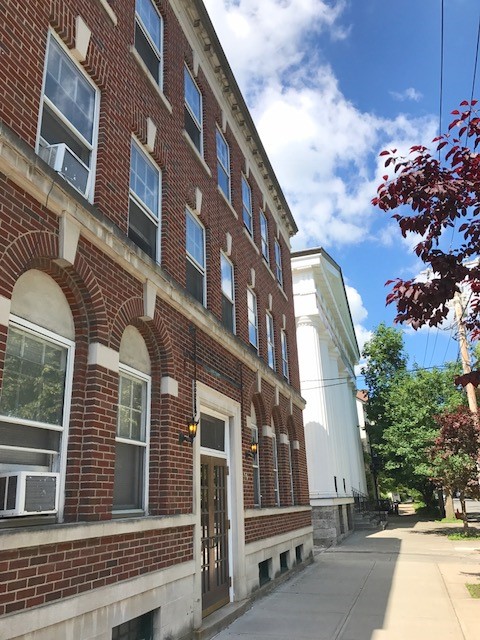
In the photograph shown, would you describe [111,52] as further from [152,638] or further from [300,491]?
[300,491]

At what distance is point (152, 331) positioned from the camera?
6863 millimetres

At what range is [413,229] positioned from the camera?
5.34 meters

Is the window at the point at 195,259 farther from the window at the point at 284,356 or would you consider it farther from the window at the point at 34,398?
the window at the point at 284,356

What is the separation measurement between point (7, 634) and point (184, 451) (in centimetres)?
364

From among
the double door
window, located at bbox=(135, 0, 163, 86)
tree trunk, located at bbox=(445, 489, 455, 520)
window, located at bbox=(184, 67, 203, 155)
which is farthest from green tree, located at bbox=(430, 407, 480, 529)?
window, located at bbox=(135, 0, 163, 86)

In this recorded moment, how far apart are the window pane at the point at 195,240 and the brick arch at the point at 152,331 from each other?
2.45 m

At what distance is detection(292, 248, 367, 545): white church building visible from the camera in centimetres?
2044

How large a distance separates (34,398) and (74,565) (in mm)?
1524

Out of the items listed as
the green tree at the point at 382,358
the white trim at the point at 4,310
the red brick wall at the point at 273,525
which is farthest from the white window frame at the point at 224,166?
the green tree at the point at 382,358

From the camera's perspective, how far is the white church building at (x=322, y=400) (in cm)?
2044

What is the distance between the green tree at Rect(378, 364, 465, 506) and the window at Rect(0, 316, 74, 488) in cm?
2286

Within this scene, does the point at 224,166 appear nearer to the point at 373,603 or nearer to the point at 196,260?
the point at 196,260

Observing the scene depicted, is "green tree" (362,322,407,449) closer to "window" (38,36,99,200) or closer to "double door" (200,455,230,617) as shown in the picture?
"double door" (200,455,230,617)

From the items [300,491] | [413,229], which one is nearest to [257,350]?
[300,491]
